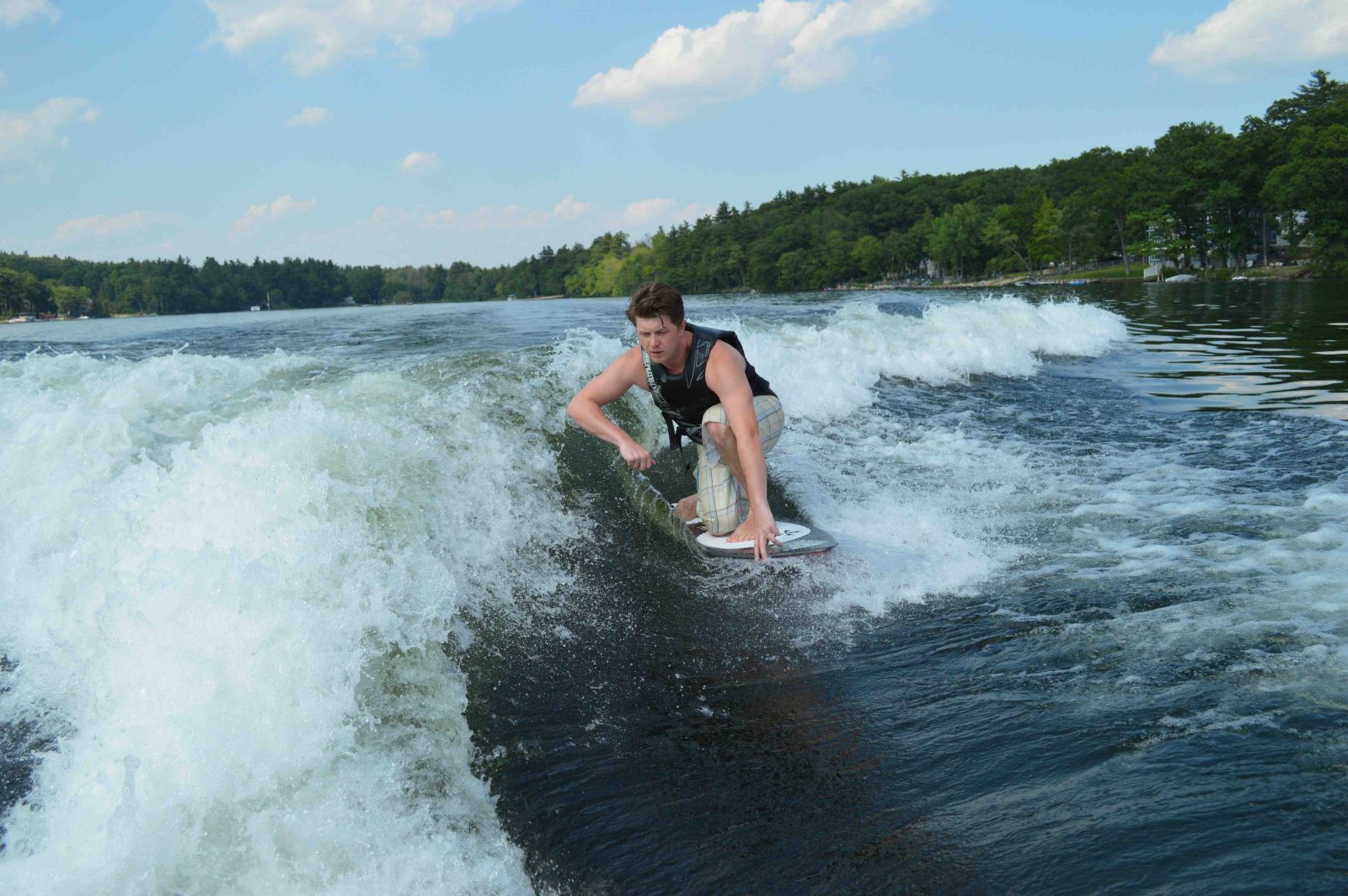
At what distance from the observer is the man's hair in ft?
15.6

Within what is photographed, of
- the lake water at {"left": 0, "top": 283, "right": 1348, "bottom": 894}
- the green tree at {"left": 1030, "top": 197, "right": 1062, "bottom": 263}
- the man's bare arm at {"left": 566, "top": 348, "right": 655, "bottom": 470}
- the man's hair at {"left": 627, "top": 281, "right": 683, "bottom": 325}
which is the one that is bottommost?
the lake water at {"left": 0, "top": 283, "right": 1348, "bottom": 894}

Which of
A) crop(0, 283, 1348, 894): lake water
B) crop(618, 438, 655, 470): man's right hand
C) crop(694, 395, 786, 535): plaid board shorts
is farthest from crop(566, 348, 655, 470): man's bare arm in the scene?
crop(0, 283, 1348, 894): lake water

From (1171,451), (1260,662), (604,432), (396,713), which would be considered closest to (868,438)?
(1171,451)

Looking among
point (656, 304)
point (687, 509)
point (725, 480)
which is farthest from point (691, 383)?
point (687, 509)

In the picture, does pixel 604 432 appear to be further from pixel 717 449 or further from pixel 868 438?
pixel 868 438

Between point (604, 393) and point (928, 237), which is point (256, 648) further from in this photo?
point (928, 237)

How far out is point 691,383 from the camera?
530 cm

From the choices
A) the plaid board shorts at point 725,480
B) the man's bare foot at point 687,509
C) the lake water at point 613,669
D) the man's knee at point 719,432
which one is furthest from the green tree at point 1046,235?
the man's knee at point 719,432

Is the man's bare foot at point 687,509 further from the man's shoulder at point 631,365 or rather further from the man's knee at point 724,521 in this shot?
the man's shoulder at point 631,365

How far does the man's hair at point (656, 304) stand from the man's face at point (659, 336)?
0.09 ft

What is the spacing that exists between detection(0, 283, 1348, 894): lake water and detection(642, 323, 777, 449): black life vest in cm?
101

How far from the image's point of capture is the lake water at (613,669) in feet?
8.99

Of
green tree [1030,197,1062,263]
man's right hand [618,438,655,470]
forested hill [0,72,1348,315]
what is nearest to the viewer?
man's right hand [618,438,655,470]

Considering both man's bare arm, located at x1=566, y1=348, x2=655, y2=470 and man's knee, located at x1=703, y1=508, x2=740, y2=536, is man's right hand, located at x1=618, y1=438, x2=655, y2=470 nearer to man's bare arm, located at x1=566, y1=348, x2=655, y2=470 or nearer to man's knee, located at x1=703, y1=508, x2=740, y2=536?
man's bare arm, located at x1=566, y1=348, x2=655, y2=470
